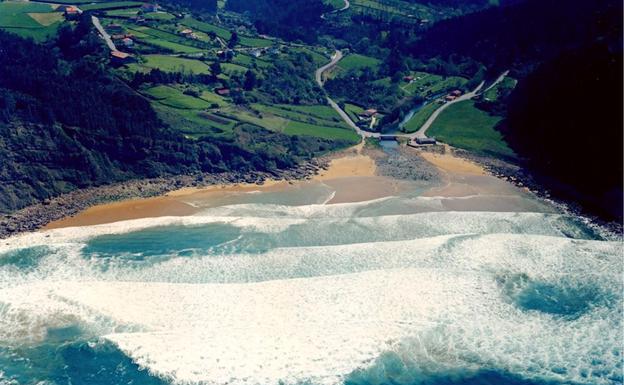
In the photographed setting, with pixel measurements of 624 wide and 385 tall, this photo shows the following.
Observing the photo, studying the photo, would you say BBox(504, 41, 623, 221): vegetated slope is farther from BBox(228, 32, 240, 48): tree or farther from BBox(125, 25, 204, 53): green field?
BBox(125, 25, 204, 53): green field

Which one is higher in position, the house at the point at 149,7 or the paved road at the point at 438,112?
the house at the point at 149,7

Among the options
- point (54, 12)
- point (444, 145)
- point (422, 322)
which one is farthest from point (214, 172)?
point (54, 12)

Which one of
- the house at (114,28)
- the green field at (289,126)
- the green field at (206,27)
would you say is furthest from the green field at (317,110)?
the house at (114,28)

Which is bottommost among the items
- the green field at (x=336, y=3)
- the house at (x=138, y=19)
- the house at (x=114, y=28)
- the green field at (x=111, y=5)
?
the house at (x=114, y=28)

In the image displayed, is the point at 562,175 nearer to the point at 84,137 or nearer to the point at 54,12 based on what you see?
the point at 84,137

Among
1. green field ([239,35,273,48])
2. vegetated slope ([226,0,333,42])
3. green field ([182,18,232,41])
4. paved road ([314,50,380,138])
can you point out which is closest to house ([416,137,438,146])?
paved road ([314,50,380,138])

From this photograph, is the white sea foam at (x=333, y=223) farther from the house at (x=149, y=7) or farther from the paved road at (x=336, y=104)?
the house at (x=149, y=7)

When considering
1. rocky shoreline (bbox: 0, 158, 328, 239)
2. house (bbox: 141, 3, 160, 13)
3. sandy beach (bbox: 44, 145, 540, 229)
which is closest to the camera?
rocky shoreline (bbox: 0, 158, 328, 239)
